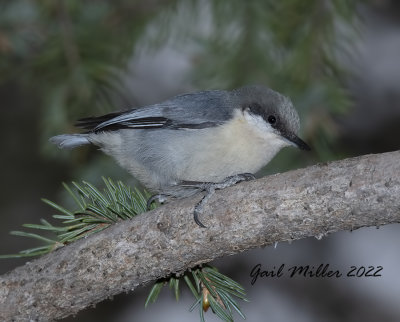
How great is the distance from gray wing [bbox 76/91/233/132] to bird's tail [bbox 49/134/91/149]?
2.9 inches

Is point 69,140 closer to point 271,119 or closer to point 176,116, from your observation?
point 176,116

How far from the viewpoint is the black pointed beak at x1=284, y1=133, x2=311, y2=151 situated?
2.84 metres

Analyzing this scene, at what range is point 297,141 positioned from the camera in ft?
9.41

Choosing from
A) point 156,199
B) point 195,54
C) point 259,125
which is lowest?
point 156,199

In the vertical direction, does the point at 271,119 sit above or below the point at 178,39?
below

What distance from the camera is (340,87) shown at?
3.14 m

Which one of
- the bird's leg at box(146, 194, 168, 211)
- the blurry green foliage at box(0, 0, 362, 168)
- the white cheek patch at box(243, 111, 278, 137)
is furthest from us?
the blurry green foliage at box(0, 0, 362, 168)

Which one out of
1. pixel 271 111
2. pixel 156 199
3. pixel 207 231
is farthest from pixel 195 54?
pixel 207 231

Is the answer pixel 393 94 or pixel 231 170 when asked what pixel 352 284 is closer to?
pixel 393 94

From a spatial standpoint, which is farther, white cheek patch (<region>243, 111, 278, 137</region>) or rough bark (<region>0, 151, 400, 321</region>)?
white cheek patch (<region>243, 111, 278, 137</region>)

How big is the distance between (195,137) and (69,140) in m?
0.63

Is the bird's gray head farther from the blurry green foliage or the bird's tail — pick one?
the bird's tail

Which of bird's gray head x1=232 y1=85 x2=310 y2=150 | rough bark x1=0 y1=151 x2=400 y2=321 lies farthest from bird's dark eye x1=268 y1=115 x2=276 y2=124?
rough bark x1=0 y1=151 x2=400 y2=321

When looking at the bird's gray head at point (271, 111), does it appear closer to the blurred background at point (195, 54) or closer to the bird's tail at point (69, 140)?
the blurred background at point (195, 54)
